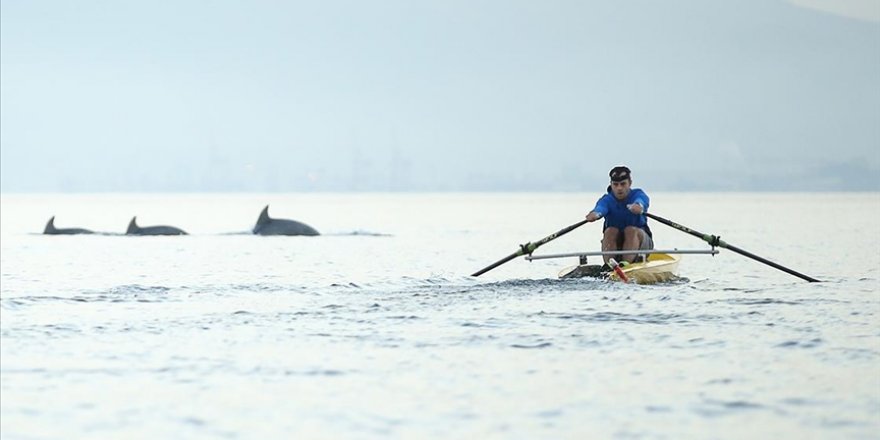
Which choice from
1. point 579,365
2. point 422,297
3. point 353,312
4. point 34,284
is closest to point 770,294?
point 422,297

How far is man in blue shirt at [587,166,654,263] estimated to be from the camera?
912 inches

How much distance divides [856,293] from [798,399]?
37.4 ft

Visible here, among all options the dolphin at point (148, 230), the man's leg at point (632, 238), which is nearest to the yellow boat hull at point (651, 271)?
the man's leg at point (632, 238)

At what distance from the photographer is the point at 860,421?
447 inches

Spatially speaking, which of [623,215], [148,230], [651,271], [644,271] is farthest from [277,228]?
[644,271]

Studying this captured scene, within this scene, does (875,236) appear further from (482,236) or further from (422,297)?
(422,297)

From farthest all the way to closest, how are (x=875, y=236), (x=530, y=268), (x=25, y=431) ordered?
(x=875, y=236) < (x=530, y=268) < (x=25, y=431)

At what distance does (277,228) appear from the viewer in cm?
5031

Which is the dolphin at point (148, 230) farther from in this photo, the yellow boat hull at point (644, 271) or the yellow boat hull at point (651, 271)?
the yellow boat hull at point (651, 271)

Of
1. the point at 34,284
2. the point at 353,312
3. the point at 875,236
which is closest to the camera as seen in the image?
the point at 353,312

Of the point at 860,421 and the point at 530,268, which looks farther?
the point at 530,268

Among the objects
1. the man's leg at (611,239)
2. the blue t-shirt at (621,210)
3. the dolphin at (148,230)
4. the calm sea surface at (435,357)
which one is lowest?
the calm sea surface at (435,357)

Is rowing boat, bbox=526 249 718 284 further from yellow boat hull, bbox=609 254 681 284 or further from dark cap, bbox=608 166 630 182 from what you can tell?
dark cap, bbox=608 166 630 182

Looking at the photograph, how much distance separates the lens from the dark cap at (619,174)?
23172mm
